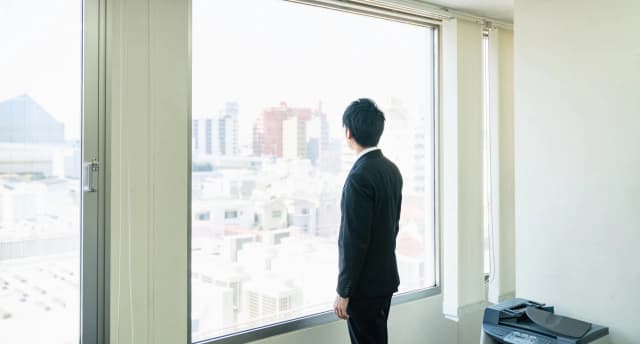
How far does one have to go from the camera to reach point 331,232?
114 inches

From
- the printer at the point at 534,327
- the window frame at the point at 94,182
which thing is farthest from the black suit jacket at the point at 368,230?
the window frame at the point at 94,182

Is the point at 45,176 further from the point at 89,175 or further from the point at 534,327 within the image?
the point at 534,327

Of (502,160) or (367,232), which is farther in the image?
(502,160)

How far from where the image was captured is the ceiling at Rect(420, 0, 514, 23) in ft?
9.99

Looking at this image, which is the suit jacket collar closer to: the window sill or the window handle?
the window sill

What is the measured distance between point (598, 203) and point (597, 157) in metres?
0.22

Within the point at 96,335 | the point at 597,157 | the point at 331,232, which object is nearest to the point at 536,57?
the point at 597,157

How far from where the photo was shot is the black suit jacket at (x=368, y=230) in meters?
2.18

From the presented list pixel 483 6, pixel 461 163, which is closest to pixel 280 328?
pixel 461 163

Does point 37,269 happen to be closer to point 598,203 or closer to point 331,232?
point 331,232

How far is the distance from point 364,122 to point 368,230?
0.51 m

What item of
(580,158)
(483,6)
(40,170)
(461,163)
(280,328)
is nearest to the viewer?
(40,170)

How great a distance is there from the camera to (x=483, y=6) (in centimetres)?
313

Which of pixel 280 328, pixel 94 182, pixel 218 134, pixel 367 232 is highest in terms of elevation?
pixel 218 134
